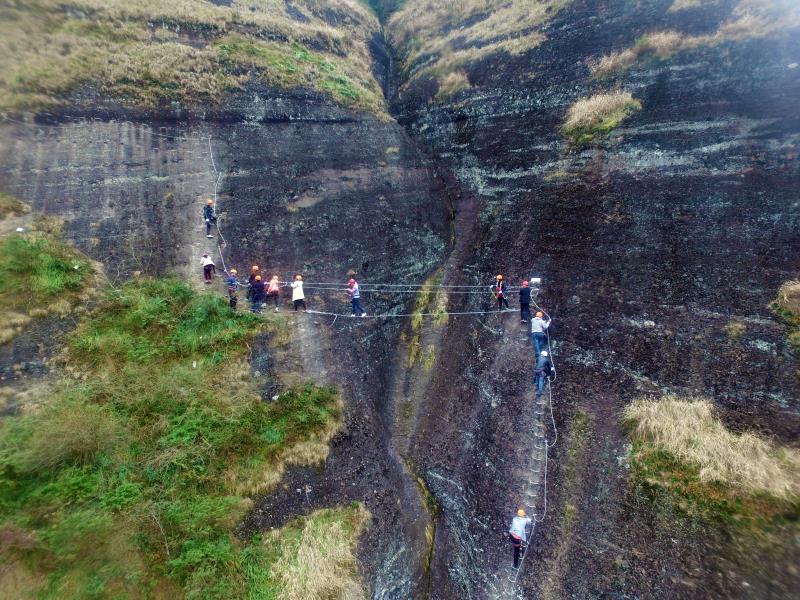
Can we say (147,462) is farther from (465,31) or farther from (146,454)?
(465,31)

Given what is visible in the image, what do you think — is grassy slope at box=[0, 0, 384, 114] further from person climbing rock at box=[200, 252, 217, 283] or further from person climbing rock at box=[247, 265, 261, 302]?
person climbing rock at box=[247, 265, 261, 302]

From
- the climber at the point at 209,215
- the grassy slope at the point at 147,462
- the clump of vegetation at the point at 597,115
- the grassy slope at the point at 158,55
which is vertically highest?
the grassy slope at the point at 158,55

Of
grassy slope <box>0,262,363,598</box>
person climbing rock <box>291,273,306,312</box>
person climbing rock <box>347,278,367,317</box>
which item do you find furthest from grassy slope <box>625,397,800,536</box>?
person climbing rock <box>291,273,306,312</box>

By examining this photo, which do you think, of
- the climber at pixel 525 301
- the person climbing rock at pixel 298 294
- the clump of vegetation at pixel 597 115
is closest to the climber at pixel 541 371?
the climber at pixel 525 301

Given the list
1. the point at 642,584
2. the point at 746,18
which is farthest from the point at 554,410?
the point at 746,18

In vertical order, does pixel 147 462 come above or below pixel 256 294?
below

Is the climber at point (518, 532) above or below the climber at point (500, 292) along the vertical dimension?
below

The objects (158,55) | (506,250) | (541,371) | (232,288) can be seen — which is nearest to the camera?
(541,371)

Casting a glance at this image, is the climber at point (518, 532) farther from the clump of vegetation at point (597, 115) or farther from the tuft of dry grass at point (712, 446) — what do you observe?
the clump of vegetation at point (597, 115)

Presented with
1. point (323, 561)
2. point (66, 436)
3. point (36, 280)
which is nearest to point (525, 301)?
point (323, 561)
